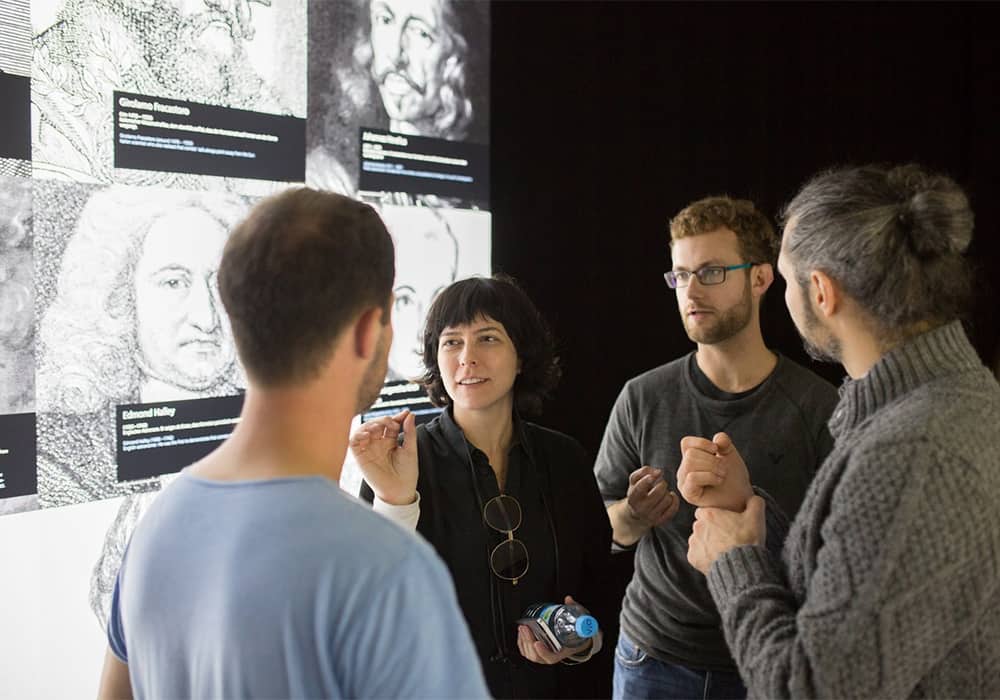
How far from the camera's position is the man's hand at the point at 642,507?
2240mm

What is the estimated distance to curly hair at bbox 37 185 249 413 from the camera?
222 centimetres

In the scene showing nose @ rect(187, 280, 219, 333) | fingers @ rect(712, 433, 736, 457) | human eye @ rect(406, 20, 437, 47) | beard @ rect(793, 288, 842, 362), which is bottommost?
fingers @ rect(712, 433, 736, 457)

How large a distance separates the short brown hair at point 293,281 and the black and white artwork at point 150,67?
1.47 meters

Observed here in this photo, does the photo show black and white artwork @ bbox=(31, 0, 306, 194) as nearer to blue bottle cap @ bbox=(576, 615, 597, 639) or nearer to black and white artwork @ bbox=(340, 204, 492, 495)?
black and white artwork @ bbox=(340, 204, 492, 495)

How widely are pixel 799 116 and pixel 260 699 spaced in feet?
13.7

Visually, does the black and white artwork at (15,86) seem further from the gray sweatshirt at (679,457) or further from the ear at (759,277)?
the ear at (759,277)

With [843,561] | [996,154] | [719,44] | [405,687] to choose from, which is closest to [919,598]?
[843,561]

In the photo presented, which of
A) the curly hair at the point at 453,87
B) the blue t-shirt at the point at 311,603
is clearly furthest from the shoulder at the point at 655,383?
the blue t-shirt at the point at 311,603

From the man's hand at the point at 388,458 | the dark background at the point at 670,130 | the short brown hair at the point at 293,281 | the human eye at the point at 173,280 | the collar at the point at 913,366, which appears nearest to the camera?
the short brown hair at the point at 293,281

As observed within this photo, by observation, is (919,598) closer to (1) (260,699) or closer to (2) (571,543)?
(1) (260,699)

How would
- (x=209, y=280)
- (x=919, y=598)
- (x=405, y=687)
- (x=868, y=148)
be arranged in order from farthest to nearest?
(x=868, y=148), (x=209, y=280), (x=919, y=598), (x=405, y=687)

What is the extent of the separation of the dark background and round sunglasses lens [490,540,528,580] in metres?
1.83

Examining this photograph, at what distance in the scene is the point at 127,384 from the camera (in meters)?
2.40

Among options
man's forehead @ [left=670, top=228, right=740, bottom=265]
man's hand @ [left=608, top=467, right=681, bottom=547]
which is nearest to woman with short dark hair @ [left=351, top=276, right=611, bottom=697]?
man's hand @ [left=608, top=467, right=681, bottom=547]
